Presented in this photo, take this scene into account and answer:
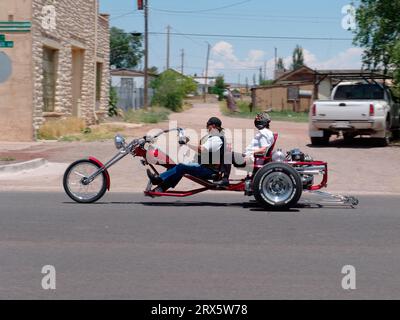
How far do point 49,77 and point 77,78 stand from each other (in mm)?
4544

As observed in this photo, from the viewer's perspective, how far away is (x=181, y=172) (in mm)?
10398

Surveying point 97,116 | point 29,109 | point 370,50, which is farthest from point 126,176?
point 97,116

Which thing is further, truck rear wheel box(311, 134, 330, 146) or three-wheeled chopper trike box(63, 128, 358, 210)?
truck rear wheel box(311, 134, 330, 146)

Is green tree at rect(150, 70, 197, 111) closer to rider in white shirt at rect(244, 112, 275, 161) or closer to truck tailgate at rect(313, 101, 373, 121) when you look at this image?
truck tailgate at rect(313, 101, 373, 121)

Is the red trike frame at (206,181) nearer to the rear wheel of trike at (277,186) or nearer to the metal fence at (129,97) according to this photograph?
the rear wheel of trike at (277,186)

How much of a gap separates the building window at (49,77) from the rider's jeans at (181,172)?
1409cm

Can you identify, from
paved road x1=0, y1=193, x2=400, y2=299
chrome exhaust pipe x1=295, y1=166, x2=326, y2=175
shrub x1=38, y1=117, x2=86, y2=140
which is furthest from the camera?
shrub x1=38, y1=117, x2=86, y2=140

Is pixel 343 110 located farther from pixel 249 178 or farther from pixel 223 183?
pixel 223 183

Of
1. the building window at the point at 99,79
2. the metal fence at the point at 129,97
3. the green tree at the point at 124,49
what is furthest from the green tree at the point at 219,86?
the building window at the point at 99,79

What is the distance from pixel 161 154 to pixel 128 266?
3.75 m

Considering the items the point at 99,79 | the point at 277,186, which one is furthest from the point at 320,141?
the point at 99,79

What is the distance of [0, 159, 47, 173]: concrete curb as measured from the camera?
1462 cm

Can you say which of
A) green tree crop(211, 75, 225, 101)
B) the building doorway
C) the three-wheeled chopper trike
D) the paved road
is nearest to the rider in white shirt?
the three-wheeled chopper trike

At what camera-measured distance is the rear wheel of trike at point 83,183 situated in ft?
35.3
